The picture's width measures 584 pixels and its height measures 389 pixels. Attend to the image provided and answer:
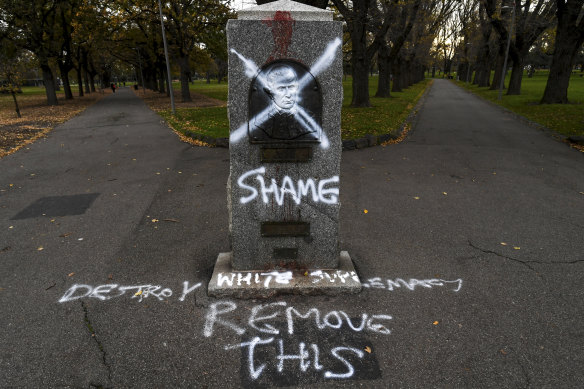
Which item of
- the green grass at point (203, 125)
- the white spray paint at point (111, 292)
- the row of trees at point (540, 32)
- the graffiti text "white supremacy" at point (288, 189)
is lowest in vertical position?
the white spray paint at point (111, 292)

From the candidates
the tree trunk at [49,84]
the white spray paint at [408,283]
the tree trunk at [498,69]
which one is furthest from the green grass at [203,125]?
the tree trunk at [498,69]

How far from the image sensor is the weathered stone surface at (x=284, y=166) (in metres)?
3.19

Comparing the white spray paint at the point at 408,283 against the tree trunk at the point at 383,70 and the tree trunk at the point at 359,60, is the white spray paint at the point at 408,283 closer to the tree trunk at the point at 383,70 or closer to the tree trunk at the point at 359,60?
the tree trunk at the point at 359,60

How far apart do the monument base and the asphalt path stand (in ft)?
0.32

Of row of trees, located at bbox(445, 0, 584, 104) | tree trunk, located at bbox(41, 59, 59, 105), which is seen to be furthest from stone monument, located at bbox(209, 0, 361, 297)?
tree trunk, located at bbox(41, 59, 59, 105)

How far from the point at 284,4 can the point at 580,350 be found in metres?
3.84

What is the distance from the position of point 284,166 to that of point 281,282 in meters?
1.18

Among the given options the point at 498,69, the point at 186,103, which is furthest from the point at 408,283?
the point at 498,69

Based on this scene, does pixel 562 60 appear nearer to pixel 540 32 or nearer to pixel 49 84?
pixel 540 32

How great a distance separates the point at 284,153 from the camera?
346 cm

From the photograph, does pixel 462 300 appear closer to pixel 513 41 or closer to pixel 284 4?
pixel 284 4

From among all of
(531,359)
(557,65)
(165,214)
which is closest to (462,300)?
(531,359)

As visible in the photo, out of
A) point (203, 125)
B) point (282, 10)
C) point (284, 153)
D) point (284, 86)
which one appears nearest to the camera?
point (282, 10)

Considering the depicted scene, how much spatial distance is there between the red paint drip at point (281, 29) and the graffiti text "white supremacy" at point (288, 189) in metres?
1.14
